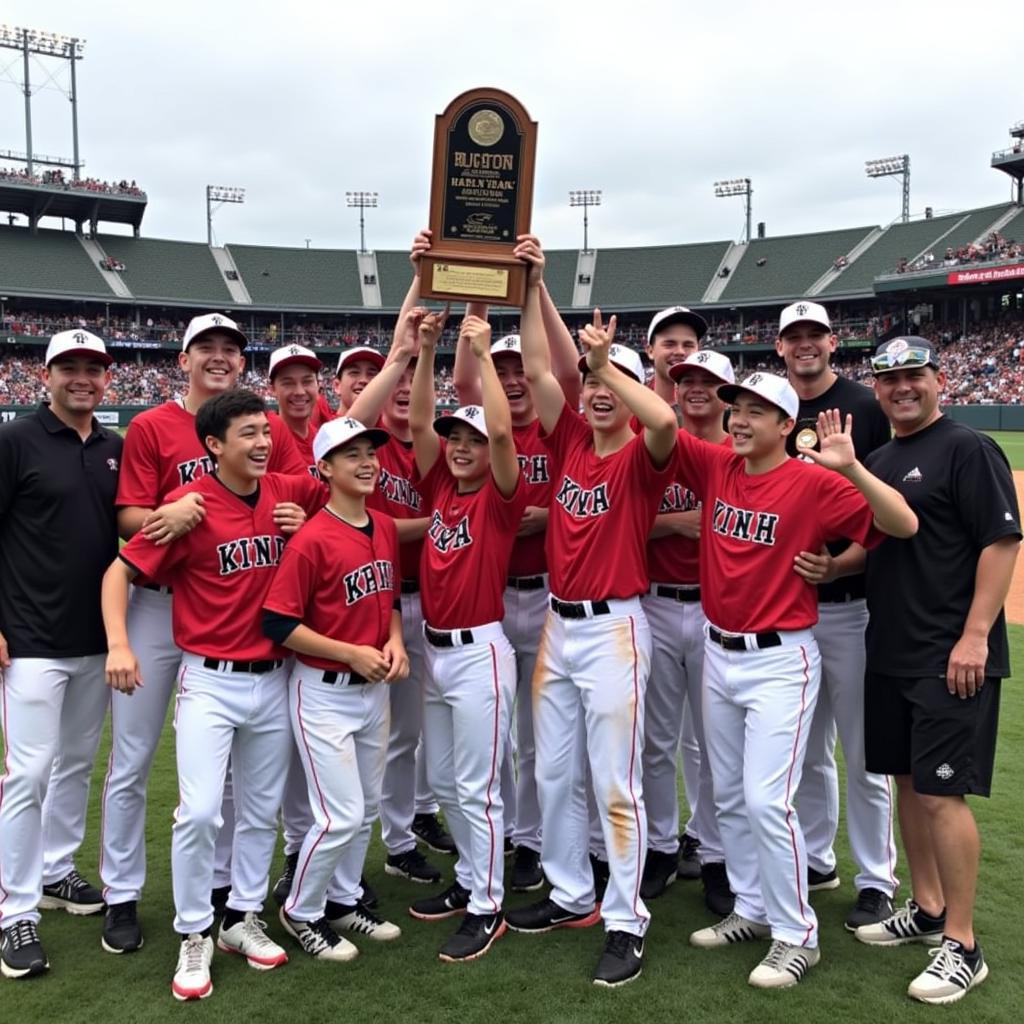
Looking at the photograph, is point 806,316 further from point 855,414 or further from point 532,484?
point 532,484

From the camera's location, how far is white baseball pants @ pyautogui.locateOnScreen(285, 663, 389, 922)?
11.6 ft

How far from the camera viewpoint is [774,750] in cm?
343

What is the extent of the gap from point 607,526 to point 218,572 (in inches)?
61.2

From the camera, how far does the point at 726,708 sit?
143 inches

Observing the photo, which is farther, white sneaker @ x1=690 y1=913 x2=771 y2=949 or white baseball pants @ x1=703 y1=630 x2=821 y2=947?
white sneaker @ x1=690 y1=913 x2=771 y2=949

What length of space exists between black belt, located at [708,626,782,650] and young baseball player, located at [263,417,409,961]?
1281 mm

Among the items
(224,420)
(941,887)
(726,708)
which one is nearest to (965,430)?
(726,708)

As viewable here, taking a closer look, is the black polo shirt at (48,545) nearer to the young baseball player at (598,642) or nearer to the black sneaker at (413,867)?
the black sneaker at (413,867)

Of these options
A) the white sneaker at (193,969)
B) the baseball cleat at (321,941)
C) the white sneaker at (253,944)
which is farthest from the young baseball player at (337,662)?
the white sneaker at (193,969)

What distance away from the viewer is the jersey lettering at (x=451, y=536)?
379 cm

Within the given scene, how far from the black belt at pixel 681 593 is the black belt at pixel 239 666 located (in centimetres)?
174

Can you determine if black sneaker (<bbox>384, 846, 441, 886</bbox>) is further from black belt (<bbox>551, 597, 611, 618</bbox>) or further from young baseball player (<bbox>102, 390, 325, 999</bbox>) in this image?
black belt (<bbox>551, 597, 611, 618</bbox>)

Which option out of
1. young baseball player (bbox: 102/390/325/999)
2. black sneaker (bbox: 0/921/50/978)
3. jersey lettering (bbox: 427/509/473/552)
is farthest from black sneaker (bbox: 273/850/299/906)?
jersey lettering (bbox: 427/509/473/552)

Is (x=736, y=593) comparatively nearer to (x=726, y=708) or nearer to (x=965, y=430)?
(x=726, y=708)
